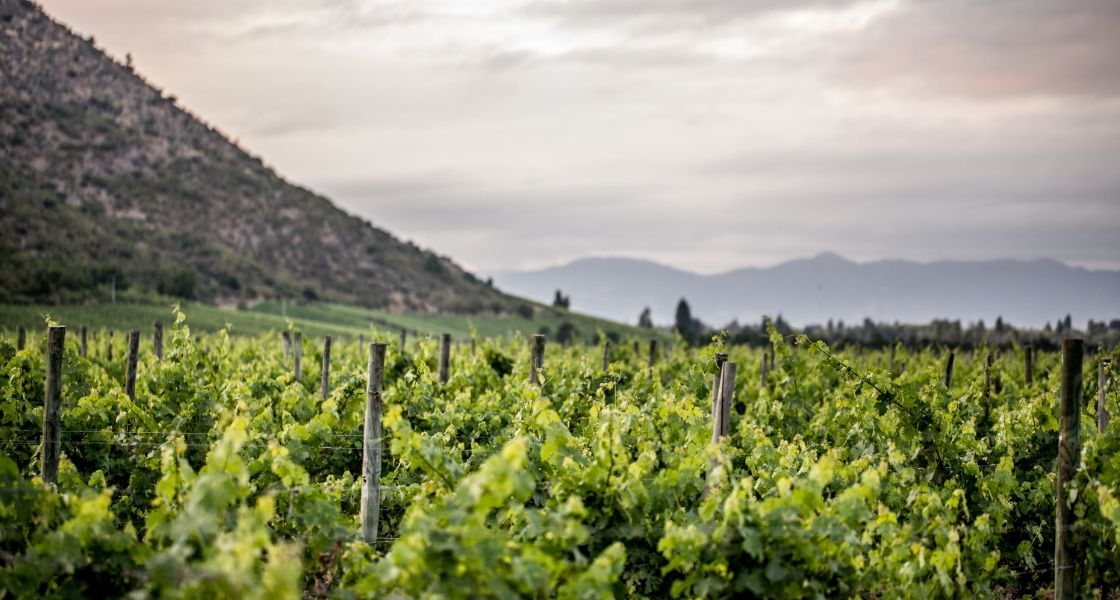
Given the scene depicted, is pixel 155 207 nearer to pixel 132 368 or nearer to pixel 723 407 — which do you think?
pixel 132 368

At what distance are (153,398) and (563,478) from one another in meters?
6.95

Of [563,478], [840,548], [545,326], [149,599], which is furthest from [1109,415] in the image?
[545,326]

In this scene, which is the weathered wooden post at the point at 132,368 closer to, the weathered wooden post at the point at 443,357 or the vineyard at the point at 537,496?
the vineyard at the point at 537,496

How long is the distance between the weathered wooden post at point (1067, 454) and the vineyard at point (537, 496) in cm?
3

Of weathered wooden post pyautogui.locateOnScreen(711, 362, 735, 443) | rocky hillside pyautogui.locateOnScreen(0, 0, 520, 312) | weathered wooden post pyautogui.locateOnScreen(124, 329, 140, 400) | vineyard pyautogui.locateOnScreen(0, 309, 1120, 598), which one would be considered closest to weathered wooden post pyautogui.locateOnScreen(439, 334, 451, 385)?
vineyard pyautogui.locateOnScreen(0, 309, 1120, 598)

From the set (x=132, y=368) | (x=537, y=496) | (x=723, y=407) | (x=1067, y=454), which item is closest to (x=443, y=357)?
(x=132, y=368)

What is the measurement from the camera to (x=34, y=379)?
12102 mm

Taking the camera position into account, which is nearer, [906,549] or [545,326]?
[906,549]

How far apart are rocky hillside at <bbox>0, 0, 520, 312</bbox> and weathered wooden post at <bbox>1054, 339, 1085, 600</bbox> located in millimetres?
67356

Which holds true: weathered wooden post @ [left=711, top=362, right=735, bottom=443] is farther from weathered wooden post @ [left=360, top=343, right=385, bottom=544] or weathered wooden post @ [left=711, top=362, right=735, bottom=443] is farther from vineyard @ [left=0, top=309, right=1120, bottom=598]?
weathered wooden post @ [left=360, top=343, right=385, bottom=544]

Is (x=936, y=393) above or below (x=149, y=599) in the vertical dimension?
above

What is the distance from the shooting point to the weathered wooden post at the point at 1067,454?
627 centimetres

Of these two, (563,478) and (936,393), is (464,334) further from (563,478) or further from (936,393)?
(563,478)

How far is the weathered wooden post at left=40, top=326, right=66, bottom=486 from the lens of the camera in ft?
24.5
